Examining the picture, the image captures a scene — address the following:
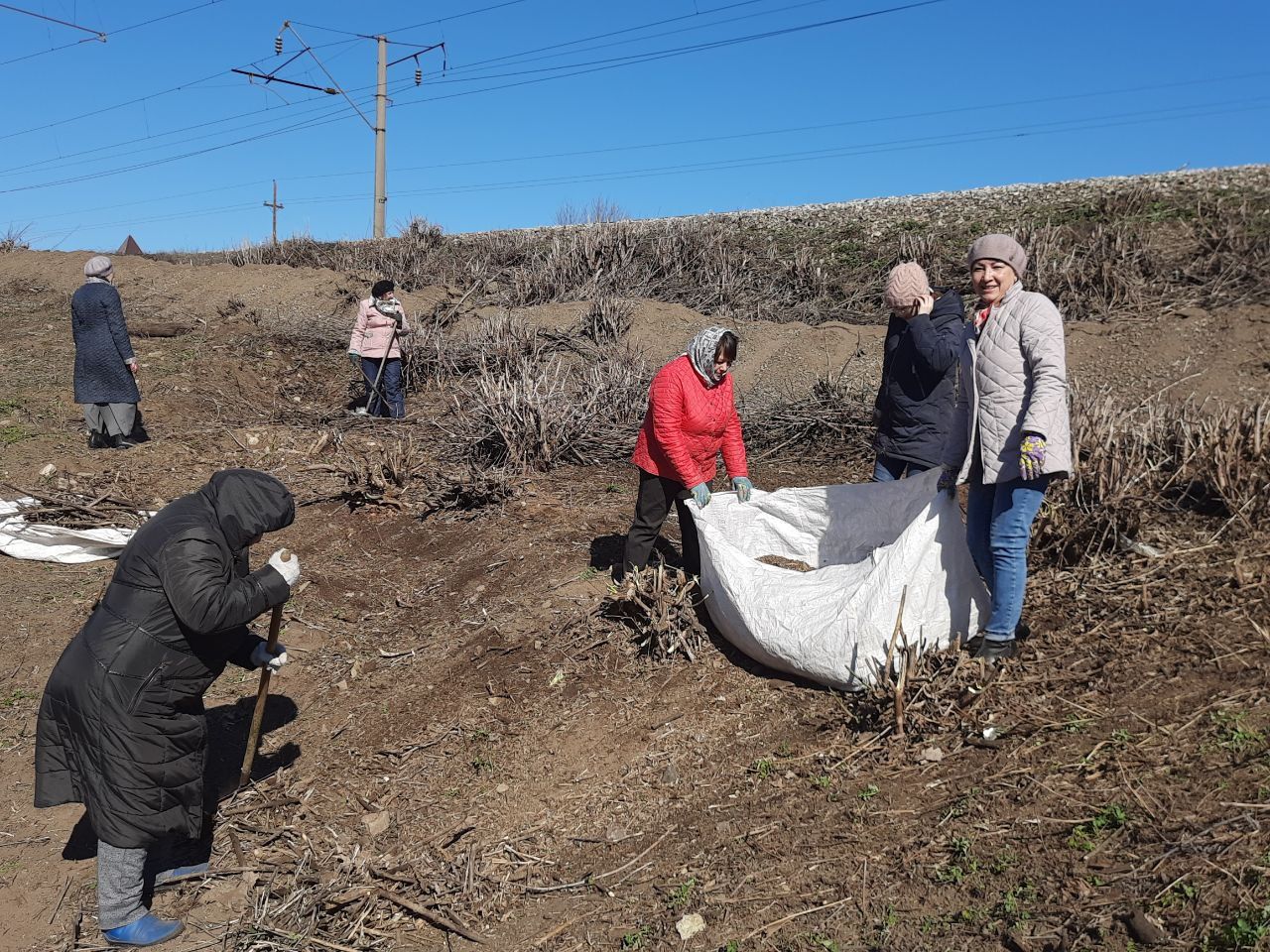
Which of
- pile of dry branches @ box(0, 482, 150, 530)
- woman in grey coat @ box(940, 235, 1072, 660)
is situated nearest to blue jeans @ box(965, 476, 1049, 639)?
woman in grey coat @ box(940, 235, 1072, 660)

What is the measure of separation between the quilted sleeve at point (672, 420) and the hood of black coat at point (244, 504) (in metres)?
1.63

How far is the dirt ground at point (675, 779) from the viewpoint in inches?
95.8

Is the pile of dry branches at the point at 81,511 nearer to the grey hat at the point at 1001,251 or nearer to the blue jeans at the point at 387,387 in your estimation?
the blue jeans at the point at 387,387

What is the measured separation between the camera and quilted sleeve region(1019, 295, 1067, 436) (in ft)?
9.92

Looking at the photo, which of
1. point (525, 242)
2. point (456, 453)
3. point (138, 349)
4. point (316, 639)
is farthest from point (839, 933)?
point (525, 242)

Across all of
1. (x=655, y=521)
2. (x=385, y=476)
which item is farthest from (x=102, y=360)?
(x=655, y=521)

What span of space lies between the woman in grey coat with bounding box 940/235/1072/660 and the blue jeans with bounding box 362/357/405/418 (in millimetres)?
6642

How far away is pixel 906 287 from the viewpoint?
155 inches

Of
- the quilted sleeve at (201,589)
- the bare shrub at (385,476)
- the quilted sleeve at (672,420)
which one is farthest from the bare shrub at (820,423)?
the quilted sleeve at (201,589)

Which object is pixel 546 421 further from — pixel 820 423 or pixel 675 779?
pixel 675 779

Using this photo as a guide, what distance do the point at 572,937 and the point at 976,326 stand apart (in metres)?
2.27

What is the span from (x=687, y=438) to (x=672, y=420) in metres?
0.11

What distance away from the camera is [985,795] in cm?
274

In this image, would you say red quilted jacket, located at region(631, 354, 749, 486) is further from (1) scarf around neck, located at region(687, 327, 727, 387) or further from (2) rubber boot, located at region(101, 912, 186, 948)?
(2) rubber boot, located at region(101, 912, 186, 948)
